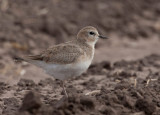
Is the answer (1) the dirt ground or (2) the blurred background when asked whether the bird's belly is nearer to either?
(1) the dirt ground

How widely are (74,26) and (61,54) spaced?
19.7ft

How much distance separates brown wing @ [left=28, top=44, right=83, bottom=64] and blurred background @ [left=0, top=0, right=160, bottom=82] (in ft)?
7.60

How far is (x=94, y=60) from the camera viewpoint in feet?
37.3

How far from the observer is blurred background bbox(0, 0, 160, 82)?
38.2 feet

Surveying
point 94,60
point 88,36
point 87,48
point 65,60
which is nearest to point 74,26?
point 94,60

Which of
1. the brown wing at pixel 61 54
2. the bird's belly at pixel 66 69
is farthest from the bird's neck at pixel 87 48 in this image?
the bird's belly at pixel 66 69

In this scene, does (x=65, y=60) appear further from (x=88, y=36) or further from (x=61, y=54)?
(x=88, y=36)

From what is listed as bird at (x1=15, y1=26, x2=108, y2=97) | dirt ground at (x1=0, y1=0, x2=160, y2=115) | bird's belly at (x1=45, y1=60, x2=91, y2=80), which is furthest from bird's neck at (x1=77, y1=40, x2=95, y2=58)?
dirt ground at (x1=0, y1=0, x2=160, y2=115)

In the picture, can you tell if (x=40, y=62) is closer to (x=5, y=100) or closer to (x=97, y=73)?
(x=5, y=100)

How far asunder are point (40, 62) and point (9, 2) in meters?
6.09

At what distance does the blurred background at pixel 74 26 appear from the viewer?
11.7 metres

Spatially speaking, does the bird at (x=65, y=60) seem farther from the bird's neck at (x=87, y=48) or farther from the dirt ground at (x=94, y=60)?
the dirt ground at (x=94, y=60)

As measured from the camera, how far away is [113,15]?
48.1 ft

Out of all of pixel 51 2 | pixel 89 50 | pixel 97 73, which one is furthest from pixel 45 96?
pixel 51 2
